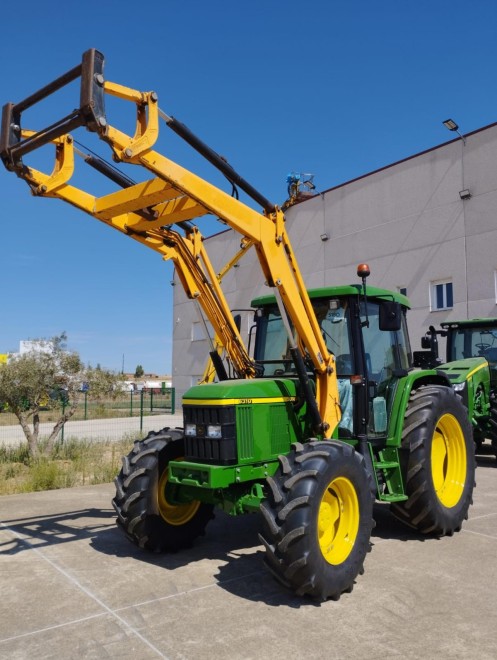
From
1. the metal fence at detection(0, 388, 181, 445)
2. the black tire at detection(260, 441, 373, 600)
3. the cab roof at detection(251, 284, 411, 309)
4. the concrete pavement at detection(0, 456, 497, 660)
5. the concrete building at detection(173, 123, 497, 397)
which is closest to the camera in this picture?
the concrete pavement at detection(0, 456, 497, 660)

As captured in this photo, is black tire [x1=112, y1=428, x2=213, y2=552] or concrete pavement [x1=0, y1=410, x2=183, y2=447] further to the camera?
concrete pavement [x1=0, y1=410, x2=183, y2=447]

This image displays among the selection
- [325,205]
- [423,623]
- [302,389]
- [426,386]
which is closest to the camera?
[423,623]

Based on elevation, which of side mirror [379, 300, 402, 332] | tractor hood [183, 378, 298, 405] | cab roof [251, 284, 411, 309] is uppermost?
cab roof [251, 284, 411, 309]

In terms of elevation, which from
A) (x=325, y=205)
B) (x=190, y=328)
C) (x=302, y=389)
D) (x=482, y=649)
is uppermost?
(x=325, y=205)

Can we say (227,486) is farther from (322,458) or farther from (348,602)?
(348,602)

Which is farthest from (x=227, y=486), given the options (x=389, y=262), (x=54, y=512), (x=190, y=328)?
(x=190, y=328)

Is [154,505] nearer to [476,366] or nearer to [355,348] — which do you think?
[355,348]

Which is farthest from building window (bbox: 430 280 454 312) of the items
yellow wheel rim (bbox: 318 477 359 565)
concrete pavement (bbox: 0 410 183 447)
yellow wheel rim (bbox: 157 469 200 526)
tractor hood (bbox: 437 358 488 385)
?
yellow wheel rim (bbox: 318 477 359 565)

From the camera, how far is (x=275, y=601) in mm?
4379

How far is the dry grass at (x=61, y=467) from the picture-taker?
30.8 ft

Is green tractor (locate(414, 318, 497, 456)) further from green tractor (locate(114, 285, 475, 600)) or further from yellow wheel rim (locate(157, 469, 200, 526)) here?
yellow wheel rim (locate(157, 469, 200, 526))

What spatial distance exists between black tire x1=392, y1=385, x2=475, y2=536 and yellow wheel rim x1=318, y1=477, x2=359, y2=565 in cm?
121

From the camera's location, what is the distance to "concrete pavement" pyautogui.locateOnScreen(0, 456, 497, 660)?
370cm

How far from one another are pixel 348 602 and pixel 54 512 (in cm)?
448
